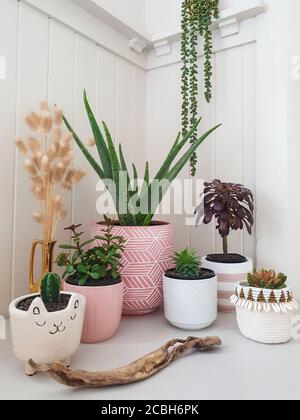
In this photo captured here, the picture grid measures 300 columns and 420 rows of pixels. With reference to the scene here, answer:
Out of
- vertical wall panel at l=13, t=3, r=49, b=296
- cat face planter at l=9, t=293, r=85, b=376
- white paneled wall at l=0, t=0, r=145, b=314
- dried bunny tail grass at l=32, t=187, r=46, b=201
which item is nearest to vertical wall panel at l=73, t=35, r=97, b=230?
white paneled wall at l=0, t=0, r=145, b=314

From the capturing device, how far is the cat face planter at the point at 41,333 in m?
0.43

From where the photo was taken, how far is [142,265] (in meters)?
0.67

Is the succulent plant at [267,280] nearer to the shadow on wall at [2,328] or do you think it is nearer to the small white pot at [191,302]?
the small white pot at [191,302]

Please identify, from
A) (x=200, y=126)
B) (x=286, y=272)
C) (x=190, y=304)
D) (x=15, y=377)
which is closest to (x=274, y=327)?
(x=190, y=304)

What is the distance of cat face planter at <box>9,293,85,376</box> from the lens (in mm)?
427

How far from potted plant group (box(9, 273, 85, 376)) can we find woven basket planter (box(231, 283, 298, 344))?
1.04ft

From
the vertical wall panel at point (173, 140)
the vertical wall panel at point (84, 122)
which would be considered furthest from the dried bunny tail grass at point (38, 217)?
the vertical wall panel at point (173, 140)

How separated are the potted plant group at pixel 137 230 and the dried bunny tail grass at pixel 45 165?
0.11 m

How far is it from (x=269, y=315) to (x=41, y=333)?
392mm

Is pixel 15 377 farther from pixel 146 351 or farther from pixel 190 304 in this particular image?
pixel 190 304

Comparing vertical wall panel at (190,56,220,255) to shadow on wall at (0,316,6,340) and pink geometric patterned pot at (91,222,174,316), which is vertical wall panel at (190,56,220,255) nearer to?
pink geometric patterned pot at (91,222,174,316)

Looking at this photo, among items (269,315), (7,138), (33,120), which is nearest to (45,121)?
(33,120)

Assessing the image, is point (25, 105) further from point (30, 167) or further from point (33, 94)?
point (30, 167)

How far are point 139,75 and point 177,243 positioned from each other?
62cm
